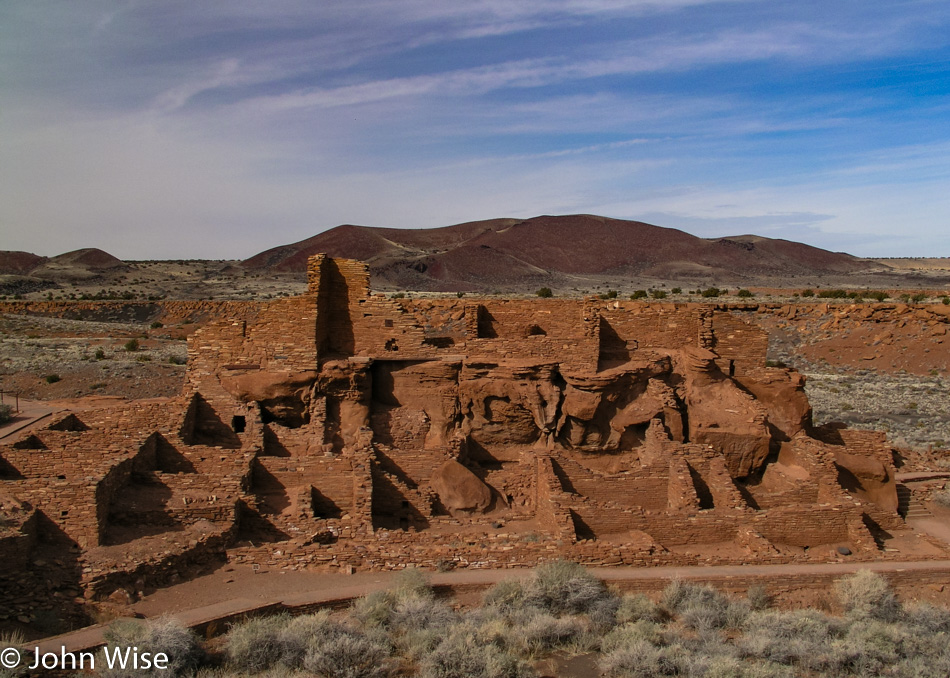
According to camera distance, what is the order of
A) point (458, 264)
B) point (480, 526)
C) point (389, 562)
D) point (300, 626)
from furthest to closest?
1. point (458, 264)
2. point (480, 526)
3. point (389, 562)
4. point (300, 626)

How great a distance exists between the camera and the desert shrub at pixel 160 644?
6.90 meters

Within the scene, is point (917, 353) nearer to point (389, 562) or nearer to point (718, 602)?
point (718, 602)

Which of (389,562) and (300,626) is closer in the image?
(300,626)

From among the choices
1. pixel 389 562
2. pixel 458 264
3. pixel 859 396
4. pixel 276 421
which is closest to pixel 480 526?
pixel 389 562

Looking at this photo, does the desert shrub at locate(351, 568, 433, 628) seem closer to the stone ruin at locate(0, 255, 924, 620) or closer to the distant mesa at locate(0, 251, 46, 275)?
the stone ruin at locate(0, 255, 924, 620)

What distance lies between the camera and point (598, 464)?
13.5m

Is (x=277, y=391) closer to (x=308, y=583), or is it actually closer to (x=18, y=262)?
(x=308, y=583)

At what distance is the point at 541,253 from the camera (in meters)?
96.3

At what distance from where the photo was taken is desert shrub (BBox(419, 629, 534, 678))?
738 cm

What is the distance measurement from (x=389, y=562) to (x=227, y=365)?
18.3 ft

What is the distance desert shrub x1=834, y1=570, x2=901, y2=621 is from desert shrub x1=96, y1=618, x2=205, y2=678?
28.4 feet

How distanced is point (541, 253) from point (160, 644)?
3596 inches

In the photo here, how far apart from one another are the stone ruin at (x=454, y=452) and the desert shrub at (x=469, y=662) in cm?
236

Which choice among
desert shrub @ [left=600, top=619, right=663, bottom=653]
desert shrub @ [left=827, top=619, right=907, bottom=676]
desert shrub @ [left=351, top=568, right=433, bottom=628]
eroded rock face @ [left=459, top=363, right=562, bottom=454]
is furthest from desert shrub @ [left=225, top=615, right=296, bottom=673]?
desert shrub @ [left=827, top=619, right=907, bottom=676]
